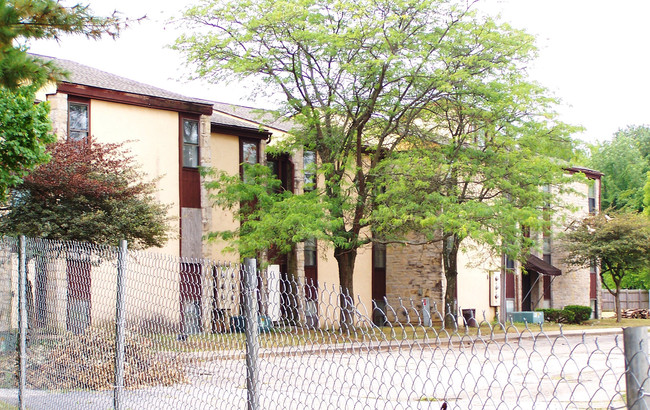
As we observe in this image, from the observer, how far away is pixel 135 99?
23.3m

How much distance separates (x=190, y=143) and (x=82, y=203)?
6998 millimetres

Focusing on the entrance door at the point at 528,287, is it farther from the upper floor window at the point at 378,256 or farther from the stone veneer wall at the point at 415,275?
the upper floor window at the point at 378,256

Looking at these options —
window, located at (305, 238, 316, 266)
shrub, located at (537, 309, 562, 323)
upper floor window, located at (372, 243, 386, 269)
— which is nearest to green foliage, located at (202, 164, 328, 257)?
window, located at (305, 238, 316, 266)

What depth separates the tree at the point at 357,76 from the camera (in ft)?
72.0

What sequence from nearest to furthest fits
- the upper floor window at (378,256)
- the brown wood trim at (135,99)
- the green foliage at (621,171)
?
the brown wood trim at (135,99), the upper floor window at (378,256), the green foliage at (621,171)

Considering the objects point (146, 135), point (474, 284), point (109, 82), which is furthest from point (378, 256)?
point (109, 82)

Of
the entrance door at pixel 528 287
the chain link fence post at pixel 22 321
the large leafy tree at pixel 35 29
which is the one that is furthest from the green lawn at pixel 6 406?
the entrance door at pixel 528 287

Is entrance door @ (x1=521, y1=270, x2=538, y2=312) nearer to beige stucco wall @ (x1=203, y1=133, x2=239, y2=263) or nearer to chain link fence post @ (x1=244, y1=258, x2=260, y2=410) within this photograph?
beige stucco wall @ (x1=203, y1=133, x2=239, y2=263)

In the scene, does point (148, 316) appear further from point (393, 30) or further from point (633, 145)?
point (633, 145)

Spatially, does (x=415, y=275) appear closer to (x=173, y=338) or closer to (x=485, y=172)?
(x=485, y=172)

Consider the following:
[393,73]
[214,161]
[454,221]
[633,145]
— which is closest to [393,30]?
[393,73]

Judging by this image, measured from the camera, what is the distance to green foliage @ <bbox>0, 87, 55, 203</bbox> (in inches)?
445

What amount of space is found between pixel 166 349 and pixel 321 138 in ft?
62.9

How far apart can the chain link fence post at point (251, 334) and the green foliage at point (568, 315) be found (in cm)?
3487
